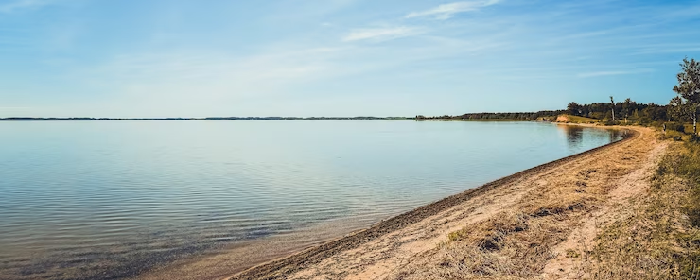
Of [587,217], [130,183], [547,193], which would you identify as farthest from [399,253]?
[130,183]

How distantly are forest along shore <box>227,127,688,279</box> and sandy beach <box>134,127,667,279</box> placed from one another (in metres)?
0.02

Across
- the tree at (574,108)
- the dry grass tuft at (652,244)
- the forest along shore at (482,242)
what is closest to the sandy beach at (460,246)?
the forest along shore at (482,242)

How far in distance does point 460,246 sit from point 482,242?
53 centimetres

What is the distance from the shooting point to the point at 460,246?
10.1 m

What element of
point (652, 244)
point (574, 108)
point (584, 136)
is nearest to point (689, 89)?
point (584, 136)

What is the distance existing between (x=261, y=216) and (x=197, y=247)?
13.8ft

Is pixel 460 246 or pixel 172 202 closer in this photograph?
pixel 460 246

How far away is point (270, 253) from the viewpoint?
41.4ft

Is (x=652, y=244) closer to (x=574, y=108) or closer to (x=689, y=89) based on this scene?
(x=689, y=89)

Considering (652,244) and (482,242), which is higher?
(652,244)

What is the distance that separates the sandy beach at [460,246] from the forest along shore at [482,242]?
0.8 inches

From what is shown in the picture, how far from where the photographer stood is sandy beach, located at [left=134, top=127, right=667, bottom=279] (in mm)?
8930

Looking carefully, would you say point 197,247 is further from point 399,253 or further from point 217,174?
point 217,174

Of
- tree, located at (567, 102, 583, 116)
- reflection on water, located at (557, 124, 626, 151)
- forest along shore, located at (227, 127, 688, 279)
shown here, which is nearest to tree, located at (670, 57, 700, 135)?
reflection on water, located at (557, 124, 626, 151)
